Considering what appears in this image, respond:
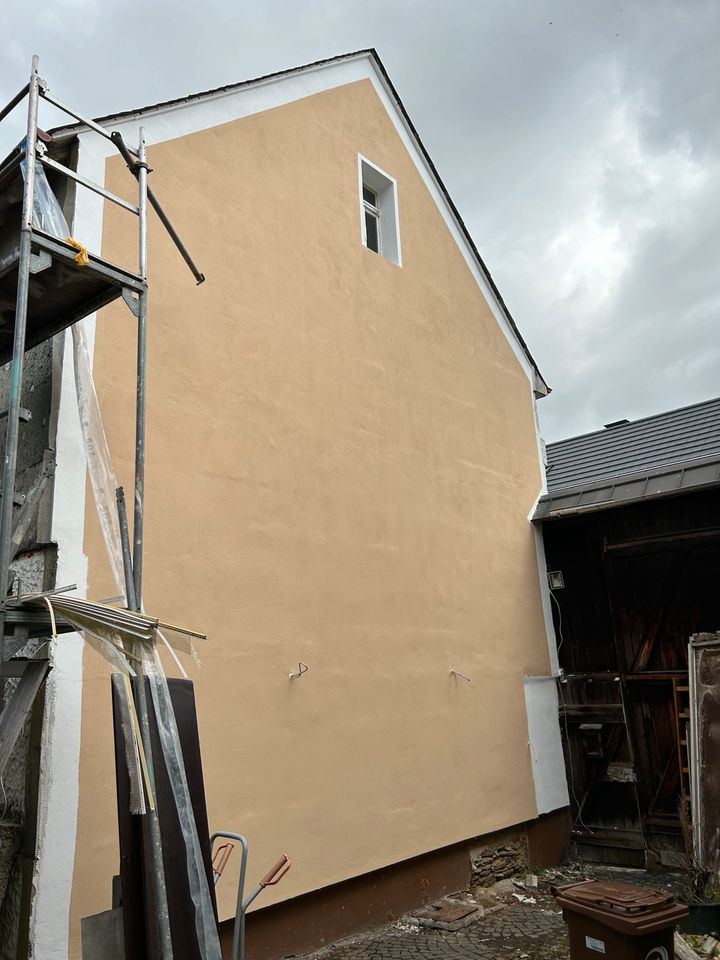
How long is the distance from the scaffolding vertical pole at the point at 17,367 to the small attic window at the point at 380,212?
4.90 m

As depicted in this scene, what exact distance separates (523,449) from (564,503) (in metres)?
0.89

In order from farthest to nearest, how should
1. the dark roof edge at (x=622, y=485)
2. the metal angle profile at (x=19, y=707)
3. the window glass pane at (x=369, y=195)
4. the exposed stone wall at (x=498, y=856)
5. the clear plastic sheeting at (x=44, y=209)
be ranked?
the window glass pane at (x=369, y=195), the dark roof edge at (x=622, y=485), the exposed stone wall at (x=498, y=856), the clear plastic sheeting at (x=44, y=209), the metal angle profile at (x=19, y=707)

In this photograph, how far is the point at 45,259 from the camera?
12.0 feet

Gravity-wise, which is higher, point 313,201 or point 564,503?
point 313,201

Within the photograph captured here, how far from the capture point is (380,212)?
8602 mm

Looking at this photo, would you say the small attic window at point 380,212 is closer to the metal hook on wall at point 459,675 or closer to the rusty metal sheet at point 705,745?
the metal hook on wall at point 459,675

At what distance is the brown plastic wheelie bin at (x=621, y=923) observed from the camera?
4418 mm

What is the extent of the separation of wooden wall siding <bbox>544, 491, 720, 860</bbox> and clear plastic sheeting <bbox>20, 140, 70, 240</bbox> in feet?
22.5

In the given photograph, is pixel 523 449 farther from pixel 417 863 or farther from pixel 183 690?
pixel 183 690

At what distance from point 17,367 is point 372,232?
19.3ft

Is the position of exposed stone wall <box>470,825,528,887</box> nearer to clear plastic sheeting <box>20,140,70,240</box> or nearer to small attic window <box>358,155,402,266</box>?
small attic window <box>358,155,402,266</box>

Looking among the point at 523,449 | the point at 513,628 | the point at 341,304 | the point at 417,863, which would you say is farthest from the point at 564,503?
the point at 417,863

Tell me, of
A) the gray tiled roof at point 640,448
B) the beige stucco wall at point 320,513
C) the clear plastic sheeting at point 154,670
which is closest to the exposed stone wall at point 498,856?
the beige stucco wall at point 320,513

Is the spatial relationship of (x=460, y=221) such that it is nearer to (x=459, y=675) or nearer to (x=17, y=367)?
(x=459, y=675)
